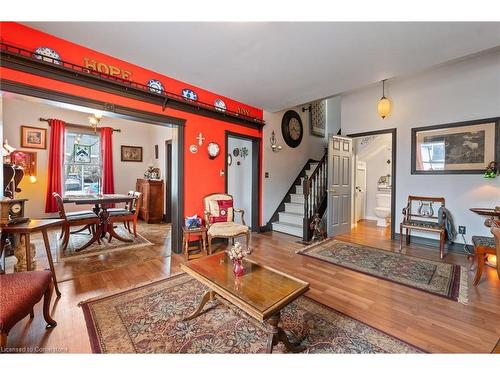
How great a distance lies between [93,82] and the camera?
8.35 feet

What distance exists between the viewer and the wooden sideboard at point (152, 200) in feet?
18.3

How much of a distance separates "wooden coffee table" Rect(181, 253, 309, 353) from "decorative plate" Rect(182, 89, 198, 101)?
2.65 metres

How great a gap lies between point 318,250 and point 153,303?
2.55m

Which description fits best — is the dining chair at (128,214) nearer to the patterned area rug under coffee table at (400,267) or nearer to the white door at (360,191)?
the patterned area rug under coffee table at (400,267)

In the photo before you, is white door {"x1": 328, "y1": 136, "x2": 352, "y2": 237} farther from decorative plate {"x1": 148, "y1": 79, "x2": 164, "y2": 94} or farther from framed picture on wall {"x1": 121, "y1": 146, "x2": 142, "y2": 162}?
framed picture on wall {"x1": 121, "y1": 146, "x2": 142, "y2": 162}

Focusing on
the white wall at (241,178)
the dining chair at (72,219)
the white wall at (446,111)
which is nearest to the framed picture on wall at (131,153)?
the dining chair at (72,219)

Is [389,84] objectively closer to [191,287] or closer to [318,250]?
[318,250]

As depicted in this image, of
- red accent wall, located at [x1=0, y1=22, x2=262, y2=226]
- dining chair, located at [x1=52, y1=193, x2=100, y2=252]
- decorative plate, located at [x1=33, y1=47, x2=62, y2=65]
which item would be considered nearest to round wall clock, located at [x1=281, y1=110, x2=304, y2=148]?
red accent wall, located at [x1=0, y1=22, x2=262, y2=226]

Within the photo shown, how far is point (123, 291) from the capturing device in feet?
7.27

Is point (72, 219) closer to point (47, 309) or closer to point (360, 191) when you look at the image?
point (47, 309)

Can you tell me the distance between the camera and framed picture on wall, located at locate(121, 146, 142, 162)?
19.9 ft

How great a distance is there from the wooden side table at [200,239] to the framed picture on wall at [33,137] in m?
4.28

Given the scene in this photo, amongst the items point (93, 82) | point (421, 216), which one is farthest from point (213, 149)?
point (421, 216)
